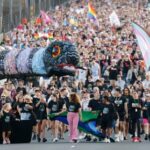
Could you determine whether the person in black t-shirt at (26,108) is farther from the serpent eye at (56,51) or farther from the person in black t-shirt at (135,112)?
the serpent eye at (56,51)

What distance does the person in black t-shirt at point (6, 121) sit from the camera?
1164 inches

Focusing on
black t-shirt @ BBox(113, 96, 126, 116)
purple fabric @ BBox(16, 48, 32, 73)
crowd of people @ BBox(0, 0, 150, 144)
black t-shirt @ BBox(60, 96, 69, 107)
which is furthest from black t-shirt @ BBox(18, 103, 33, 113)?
purple fabric @ BBox(16, 48, 32, 73)

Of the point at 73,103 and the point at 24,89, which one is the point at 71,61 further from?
the point at 24,89

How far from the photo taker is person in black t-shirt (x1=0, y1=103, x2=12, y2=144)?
97.0 feet

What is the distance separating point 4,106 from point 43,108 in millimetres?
1281

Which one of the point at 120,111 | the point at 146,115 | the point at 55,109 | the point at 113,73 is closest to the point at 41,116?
the point at 55,109

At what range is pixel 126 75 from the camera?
37906 millimetres

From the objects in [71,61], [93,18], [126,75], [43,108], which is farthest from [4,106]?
[93,18]

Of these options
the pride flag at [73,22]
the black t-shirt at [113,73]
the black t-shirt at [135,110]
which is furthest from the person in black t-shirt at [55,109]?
the pride flag at [73,22]

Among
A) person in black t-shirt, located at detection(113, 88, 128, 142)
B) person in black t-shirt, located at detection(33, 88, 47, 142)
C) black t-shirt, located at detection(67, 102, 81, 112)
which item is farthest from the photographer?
person in black t-shirt, located at detection(33, 88, 47, 142)

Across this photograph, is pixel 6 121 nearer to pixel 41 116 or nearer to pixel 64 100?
pixel 41 116

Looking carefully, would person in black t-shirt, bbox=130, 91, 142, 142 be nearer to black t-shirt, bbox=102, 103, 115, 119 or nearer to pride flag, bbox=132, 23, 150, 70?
black t-shirt, bbox=102, 103, 115, 119

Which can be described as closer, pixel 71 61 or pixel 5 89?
pixel 71 61

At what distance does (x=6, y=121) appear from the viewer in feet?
97.0
